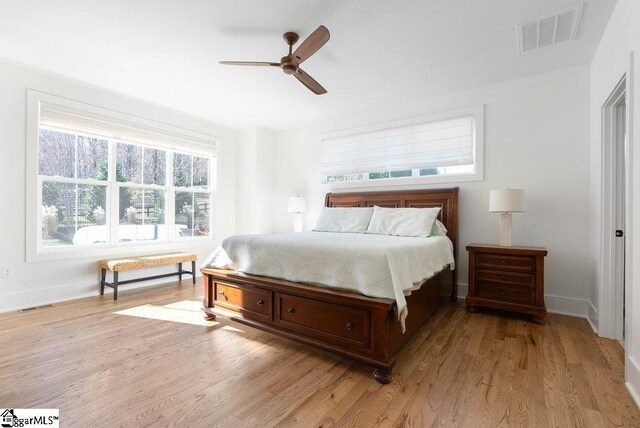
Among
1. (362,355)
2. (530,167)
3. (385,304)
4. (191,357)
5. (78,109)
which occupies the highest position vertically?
(78,109)

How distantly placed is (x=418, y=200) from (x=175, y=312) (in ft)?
10.2

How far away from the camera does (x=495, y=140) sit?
347 cm

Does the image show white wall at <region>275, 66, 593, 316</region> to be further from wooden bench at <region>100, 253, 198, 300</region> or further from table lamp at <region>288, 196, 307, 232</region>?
wooden bench at <region>100, 253, 198, 300</region>

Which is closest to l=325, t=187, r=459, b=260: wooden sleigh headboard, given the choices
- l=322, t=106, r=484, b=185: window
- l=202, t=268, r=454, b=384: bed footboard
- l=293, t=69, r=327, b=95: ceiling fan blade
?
l=322, t=106, r=484, b=185: window

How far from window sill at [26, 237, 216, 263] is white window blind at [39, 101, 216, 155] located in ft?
4.73

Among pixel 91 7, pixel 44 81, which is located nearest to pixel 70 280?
pixel 44 81

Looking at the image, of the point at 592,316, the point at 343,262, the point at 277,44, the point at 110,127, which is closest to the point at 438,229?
the point at 592,316

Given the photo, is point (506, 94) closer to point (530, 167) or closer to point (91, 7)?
point (530, 167)

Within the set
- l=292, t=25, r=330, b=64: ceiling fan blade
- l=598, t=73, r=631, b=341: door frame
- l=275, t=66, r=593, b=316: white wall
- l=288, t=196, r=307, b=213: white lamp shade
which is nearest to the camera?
l=292, t=25, r=330, b=64: ceiling fan blade

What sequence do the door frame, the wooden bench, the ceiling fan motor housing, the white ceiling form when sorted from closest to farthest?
1. the white ceiling
2. the door frame
3. the ceiling fan motor housing
4. the wooden bench

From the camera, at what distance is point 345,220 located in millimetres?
3867

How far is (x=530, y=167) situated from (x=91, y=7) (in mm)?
4321

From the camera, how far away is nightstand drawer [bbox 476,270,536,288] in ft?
9.28

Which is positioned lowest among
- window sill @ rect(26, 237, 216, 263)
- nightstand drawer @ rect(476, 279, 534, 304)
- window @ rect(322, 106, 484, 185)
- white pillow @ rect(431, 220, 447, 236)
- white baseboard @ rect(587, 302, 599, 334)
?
white baseboard @ rect(587, 302, 599, 334)
